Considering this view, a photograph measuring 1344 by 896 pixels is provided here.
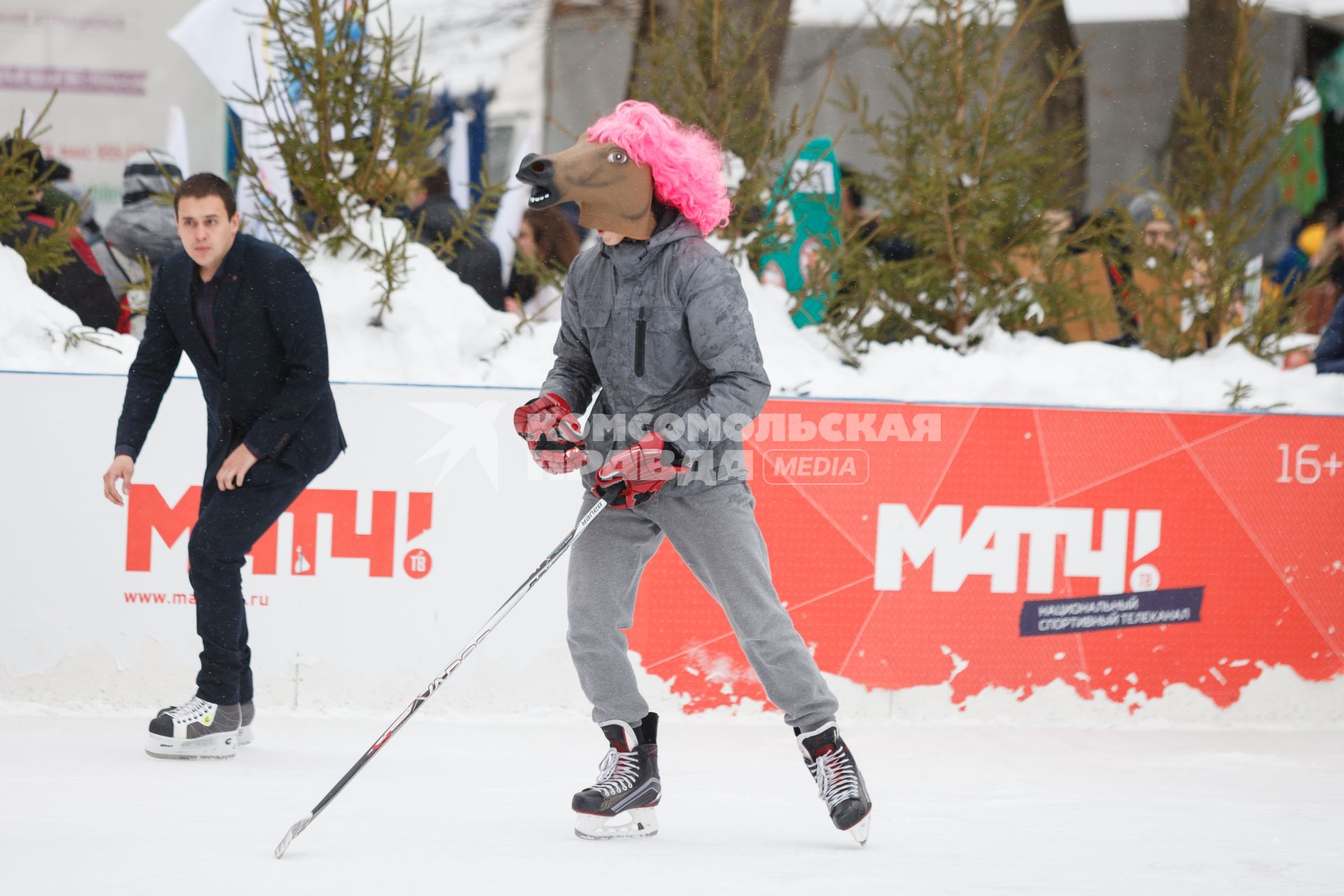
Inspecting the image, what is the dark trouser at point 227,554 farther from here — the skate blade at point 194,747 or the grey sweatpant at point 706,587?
the grey sweatpant at point 706,587

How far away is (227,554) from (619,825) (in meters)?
1.29

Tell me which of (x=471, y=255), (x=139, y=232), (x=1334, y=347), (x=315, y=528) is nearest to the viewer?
(x=315, y=528)

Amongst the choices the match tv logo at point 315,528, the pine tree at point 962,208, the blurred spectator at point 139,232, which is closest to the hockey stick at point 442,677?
the match tv logo at point 315,528

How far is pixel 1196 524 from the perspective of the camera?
469 centimetres

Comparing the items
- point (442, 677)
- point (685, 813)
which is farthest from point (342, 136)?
point (685, 813)

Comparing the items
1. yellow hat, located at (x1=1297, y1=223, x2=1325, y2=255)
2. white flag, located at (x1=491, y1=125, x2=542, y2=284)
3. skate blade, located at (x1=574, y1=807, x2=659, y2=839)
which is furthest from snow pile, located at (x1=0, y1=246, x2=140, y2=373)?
yellow hat, located at (x1=1297, y1=223, x2=1325, y2=255)

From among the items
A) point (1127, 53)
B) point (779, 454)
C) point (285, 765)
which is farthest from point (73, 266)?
point (1127, 53)

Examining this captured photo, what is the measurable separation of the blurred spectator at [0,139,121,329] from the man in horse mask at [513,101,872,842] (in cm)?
250

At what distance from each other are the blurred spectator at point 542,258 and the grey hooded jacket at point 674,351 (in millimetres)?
2128

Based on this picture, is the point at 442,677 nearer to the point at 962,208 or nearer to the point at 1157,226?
the point at 962,208

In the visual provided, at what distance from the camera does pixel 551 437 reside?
310 cm

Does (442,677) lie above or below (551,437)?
below

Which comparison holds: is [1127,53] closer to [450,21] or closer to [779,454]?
[450,21]

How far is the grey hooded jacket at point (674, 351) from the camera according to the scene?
3012 millimetres
